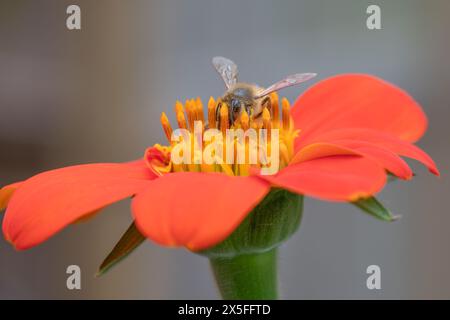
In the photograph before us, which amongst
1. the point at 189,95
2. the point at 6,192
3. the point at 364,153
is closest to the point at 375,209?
the point at 364,153

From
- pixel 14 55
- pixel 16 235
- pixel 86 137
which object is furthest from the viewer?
pixel 86 137

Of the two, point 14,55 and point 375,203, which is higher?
point 14,55

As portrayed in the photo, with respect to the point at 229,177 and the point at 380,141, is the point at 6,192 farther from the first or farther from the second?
the point at 380,141

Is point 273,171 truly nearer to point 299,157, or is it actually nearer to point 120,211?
point 299,157

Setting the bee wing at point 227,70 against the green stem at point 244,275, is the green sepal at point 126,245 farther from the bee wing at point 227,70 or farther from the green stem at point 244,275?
the bee wing at point 227,70

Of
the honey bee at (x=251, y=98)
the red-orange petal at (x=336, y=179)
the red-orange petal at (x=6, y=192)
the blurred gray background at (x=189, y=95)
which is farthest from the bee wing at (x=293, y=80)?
the blurred gray background at (x=189, y=95)

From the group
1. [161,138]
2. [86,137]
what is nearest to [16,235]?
[161,138]
